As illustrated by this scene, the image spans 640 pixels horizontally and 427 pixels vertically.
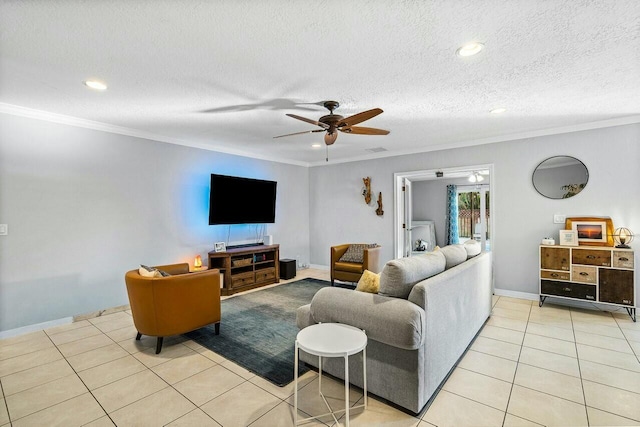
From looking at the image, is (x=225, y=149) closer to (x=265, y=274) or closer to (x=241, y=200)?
(x=241, y=200)

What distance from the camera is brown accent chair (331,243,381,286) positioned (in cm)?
484

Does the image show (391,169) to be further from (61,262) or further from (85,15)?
(61,262)

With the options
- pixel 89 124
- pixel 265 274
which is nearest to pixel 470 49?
pixel 89 124

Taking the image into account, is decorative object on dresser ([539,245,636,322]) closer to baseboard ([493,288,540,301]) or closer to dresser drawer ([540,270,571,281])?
dresser drawer ([540,270,571,281])

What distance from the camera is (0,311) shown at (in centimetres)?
318

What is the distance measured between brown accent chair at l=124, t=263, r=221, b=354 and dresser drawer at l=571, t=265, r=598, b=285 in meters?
4.58

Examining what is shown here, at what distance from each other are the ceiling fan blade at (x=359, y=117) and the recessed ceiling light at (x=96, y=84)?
2.26 m

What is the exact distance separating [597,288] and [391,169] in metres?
3.51

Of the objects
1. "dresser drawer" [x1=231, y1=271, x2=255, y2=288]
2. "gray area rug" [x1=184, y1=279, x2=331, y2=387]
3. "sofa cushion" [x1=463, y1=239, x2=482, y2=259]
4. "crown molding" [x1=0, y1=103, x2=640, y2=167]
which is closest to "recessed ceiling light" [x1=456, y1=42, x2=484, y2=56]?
"sofa cushion" [x1=463, y1=239, x2=482, y2=259]

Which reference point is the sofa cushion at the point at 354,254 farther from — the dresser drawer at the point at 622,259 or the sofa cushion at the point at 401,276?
the dresser drawer at the point at 622,259

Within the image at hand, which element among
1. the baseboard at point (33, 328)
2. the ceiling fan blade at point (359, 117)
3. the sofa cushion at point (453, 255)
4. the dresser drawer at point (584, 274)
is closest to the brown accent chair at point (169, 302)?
the baseboard at point (33, 328)

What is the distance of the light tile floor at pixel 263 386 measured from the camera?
6.33 feet

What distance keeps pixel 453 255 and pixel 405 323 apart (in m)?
1.26

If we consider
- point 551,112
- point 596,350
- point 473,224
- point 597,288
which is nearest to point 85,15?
point 551,112
